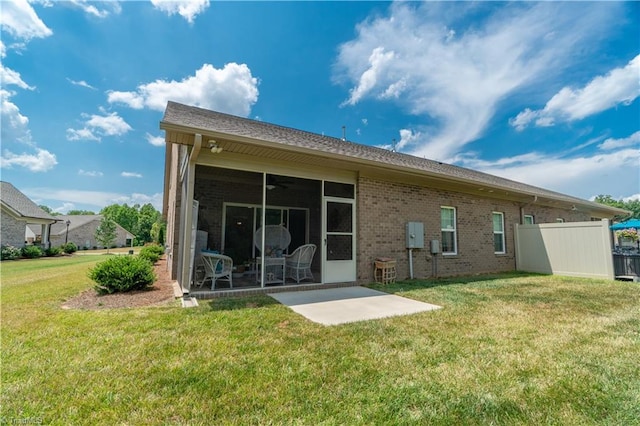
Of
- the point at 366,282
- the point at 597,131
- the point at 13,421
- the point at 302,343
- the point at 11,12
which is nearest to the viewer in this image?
the point at 13,421

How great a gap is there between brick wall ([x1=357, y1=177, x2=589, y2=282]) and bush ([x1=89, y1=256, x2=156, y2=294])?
524 cm

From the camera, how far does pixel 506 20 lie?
791 centimetres

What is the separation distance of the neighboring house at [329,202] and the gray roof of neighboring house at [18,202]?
687 inches

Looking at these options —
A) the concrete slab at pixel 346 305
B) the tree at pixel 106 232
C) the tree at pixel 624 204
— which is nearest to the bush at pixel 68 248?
the tree at pixel 106 232

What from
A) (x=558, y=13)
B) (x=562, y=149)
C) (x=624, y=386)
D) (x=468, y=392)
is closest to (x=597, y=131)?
(x=562, y=149)

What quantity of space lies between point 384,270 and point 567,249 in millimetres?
7470

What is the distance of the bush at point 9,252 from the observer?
1805 cm

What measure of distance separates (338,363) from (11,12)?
8.67 m

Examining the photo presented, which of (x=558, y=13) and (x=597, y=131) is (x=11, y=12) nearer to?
(x=558, y=13)

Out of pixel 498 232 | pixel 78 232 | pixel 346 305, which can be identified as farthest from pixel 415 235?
pixel 78 232

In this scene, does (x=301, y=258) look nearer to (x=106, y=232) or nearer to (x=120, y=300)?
(x=120, y=300)

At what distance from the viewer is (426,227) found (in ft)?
29.0

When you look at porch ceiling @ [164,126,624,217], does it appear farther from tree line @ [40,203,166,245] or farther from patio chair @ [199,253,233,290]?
tree line @ [40,203,166,245]

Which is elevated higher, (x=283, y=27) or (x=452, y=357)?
(x=283, y=27)
